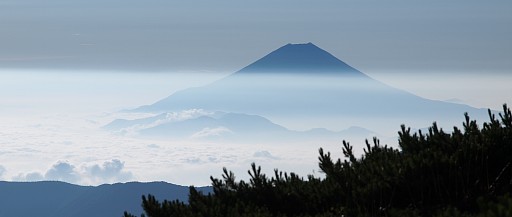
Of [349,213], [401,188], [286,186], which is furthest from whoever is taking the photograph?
[286,186]

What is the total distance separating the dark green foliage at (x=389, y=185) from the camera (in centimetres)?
1144

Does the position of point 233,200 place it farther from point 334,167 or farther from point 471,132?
point 471,132

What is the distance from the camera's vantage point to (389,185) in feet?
38.4

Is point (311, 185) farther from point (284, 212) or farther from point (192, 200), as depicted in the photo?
point (192, 200)

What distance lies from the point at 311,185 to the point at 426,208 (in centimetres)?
185

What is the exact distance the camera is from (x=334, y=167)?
12328mm

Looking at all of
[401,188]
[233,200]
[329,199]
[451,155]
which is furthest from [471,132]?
[233,200]

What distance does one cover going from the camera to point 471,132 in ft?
42.2

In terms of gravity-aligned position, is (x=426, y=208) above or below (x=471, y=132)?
below

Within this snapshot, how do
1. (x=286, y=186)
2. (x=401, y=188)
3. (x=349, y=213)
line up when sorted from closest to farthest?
(x=349, y=213) → (x=401, y=188) → (x=286, y=186)

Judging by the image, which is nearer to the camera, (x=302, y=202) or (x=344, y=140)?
(x=302, y=202)

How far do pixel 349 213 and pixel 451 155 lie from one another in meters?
2.31

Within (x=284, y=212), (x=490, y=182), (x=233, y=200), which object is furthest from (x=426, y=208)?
(x=233, y=200)

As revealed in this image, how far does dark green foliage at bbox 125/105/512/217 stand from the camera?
1144 cm
